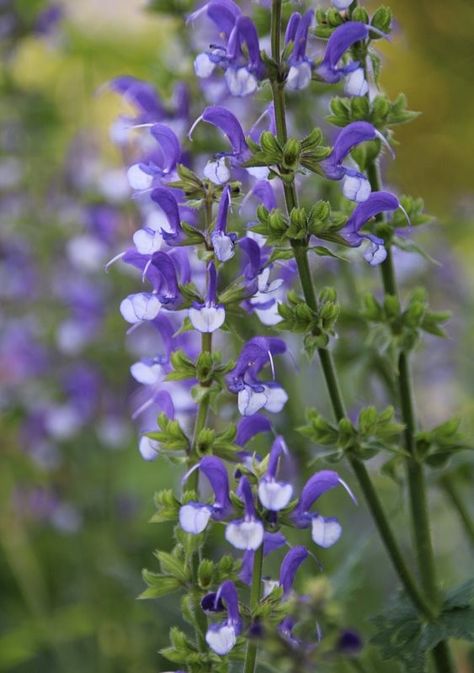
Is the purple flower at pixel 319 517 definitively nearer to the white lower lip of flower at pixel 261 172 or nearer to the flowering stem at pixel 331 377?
the flowering stem at pixel 331 377

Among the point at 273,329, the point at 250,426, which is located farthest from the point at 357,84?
the point at 250,426

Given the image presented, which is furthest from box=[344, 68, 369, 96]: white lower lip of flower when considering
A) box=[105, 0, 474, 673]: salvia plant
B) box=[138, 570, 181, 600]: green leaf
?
box=[138, 570, 181, 600]: green leaf

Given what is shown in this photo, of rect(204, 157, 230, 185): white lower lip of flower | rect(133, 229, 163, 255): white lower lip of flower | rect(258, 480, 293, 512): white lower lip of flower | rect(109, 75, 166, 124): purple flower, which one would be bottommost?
rect(258, 480, 293, 512): white lower lip of flower

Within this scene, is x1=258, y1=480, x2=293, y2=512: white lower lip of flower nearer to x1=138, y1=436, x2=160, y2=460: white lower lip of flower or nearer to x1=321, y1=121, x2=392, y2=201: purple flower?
x1=138, y1=436, x2=160, y2=460: white lower lip of flower

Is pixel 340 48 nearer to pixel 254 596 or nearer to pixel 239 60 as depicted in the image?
pixel 239 60

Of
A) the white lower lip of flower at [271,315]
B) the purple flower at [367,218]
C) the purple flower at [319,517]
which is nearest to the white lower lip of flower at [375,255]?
the purple flower at [367,218]

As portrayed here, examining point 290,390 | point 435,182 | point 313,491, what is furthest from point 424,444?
point 435,182

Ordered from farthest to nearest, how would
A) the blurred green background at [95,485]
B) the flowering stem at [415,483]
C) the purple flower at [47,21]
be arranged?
1. the purple flower at [47,21]
2. the blurred green background at [95,485]
3. the flowering stem at [415,483]
